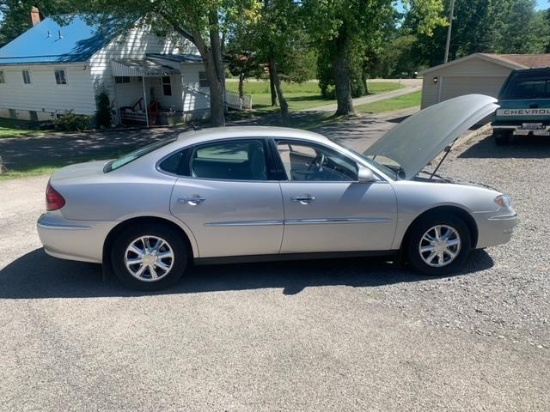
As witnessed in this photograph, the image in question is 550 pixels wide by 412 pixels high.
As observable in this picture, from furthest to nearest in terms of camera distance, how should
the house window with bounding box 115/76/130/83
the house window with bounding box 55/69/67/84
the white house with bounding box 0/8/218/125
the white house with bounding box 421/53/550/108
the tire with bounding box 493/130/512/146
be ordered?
the house window with bounding box 55/69/67/84, the house window with bounding box 115/76/130/83, the white house with bounding box 0/8/218/125, the white house with bounding box 421/53/550/108, the tire with bounding box 493/130/512/146

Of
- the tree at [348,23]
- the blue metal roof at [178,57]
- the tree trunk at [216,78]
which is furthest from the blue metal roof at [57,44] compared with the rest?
the tree at [348,23]

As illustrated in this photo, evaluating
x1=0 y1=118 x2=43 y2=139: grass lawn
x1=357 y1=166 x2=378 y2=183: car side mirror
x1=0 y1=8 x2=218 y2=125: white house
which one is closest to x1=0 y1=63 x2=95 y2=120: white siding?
x1=0 y1=8 x2=218 y2=125: white house

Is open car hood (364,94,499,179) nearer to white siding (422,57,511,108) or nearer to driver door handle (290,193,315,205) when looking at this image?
driver door handle (290,193,315,205)

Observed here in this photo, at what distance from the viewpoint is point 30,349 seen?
136 inches

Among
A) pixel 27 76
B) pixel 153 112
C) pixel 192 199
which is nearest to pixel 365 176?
pixel 192 199

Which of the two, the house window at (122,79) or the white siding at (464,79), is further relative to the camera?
the house window at (122,79)

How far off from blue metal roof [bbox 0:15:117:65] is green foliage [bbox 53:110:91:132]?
2581 mm

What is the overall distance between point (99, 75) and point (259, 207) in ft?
66.1

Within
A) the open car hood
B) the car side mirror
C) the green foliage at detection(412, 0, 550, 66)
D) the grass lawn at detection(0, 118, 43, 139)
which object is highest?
the green foliage at detection(412, 0, 550, 66)

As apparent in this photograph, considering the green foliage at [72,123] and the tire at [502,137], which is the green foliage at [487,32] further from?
the tire at [502,137]

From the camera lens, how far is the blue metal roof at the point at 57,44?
2186 cm

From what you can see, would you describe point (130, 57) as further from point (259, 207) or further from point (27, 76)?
point (259, 207)

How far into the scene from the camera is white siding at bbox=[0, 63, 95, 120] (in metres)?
22.0

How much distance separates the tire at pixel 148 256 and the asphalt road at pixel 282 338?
0.14 m
